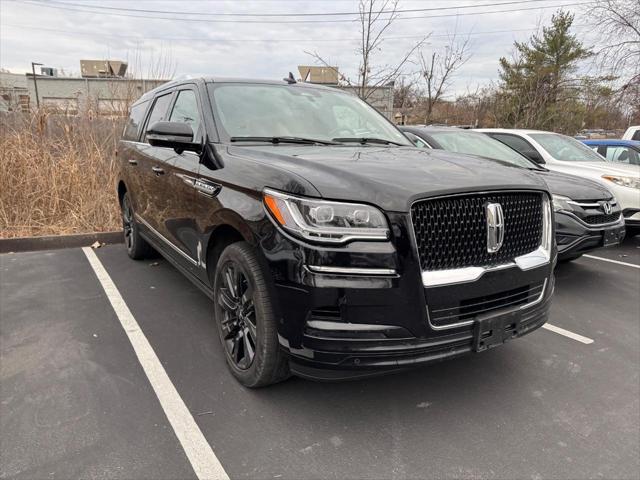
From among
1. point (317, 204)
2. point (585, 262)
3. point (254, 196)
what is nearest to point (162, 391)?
point (254, 196)

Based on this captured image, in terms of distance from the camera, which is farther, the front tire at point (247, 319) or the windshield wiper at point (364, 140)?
the windshield wiper at point (364, 140)

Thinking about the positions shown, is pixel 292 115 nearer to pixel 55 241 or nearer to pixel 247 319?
pixel 247 319

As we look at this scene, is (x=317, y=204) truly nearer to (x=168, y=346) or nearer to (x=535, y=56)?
(x=168, y=346)

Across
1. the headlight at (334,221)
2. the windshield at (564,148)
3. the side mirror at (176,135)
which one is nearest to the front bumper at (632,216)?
the windshield at (564,148)

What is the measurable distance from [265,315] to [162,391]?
977 millimetres

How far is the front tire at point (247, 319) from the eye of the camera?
92.7 inches

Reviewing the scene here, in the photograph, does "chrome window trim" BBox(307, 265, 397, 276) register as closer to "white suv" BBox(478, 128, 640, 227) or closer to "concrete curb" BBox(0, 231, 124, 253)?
"concrete curb" BBox(0, 231, 124, 253)

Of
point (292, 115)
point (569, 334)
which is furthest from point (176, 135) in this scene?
point (569, 334)

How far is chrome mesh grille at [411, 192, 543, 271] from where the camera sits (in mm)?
2125

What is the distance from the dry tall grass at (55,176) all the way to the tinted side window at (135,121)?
6.58 ft

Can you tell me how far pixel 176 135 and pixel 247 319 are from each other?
1.34m

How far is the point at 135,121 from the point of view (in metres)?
5.20

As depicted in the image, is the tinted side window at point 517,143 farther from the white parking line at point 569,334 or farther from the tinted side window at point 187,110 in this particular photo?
the tinted side window at point 187,110

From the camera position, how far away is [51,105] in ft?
25.4
